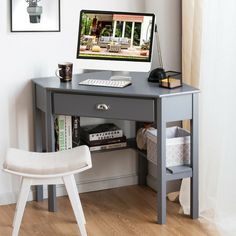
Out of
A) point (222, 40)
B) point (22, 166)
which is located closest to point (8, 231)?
point (22, 166)

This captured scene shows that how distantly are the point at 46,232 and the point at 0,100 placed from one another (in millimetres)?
830

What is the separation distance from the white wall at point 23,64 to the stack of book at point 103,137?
0.34 metres

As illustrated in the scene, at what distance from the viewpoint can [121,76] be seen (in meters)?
3.65

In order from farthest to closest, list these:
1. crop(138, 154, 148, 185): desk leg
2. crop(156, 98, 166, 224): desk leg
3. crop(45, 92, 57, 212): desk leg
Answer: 1. crop(138, 154, 148, 185): desk leg
2. crop(45, 92, 57, 212): desk leg
3. crop(156, 98, 166, 224): desk leg

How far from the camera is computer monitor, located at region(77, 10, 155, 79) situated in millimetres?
3473

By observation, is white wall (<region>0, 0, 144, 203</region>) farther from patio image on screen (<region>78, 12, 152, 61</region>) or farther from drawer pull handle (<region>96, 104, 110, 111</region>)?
drawer pull handle (<region>96, 104, 110, 111</region>)

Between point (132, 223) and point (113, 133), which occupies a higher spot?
point (113, 133)

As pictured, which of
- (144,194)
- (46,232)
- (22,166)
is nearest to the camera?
(22,166)

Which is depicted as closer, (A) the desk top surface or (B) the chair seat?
(B) the chair seat

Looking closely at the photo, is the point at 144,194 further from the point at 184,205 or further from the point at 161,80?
the point at 161,80

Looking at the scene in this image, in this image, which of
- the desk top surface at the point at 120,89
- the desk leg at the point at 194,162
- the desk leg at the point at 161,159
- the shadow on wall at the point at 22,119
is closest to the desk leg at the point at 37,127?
the shadow on wall at the point at 22,119

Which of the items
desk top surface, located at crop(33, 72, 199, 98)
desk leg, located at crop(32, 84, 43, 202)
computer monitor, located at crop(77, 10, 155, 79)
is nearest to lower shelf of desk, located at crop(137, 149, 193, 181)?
desk top surface, located at crop(33, 72, 199, 98)

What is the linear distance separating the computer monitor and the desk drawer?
0.88 feet

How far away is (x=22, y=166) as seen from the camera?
10.1 feet
